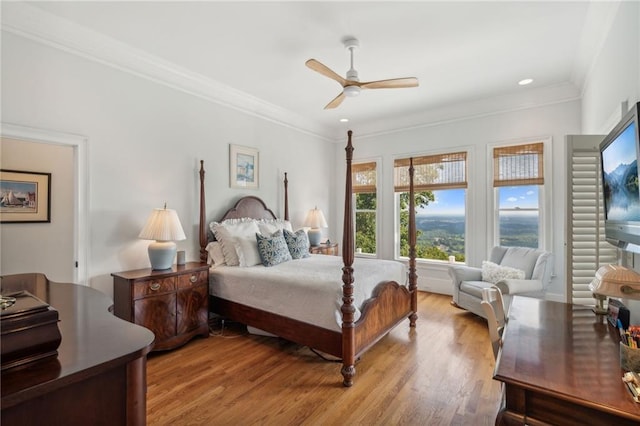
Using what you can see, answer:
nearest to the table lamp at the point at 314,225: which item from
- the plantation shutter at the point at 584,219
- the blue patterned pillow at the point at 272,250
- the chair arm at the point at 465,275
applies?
the blue patterned pillow at the point at 272,250

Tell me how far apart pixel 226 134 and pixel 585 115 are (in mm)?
4333

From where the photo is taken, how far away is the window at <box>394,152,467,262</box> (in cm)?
483

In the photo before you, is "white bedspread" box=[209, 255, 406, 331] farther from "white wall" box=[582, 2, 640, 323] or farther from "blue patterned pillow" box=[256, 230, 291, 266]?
"white wall" box=[582, 2, 640, 323]

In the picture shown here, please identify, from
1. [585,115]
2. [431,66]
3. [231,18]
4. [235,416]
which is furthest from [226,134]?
[585,115]

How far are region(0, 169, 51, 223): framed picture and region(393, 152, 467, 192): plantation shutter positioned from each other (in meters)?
4.94

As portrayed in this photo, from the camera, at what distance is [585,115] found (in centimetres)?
356

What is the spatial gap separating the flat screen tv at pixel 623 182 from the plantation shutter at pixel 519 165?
247 cm

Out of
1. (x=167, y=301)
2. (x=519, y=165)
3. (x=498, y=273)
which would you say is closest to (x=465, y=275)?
(x=498, y=273)

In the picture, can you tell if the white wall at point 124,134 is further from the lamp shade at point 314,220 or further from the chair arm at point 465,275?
the chair arm at point 465,275

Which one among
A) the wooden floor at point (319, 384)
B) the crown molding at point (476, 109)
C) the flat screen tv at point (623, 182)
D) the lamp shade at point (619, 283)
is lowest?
the wooden floor at point (319, 384)

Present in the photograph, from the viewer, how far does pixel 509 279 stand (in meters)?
3.59

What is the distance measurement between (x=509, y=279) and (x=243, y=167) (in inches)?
143

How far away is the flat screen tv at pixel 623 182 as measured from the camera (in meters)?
1.49

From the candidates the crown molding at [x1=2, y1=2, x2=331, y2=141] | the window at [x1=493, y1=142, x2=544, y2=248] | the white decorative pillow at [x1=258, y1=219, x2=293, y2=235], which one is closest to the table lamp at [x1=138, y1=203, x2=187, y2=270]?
the white decorative pillow at [x1=258, y1=219, x2=293, y2=235]
